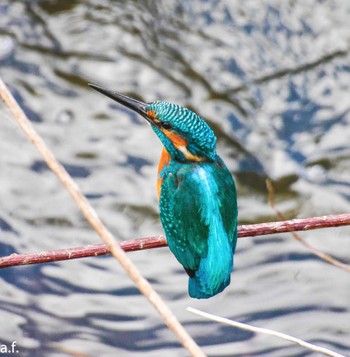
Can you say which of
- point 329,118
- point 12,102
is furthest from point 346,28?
point 12,102

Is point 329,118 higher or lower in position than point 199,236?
lower

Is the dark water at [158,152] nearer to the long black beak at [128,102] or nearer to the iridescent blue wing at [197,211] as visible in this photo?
the iridescent blue wing at [197,211]

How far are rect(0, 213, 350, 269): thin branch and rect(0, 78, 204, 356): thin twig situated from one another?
67cm

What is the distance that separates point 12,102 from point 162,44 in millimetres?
4740

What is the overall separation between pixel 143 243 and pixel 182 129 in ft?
1.47

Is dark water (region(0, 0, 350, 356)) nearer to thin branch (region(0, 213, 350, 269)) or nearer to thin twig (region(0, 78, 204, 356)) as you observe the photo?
thin branch (region(0, 213, 350, 269))

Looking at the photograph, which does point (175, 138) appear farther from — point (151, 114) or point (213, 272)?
point (213, 272)

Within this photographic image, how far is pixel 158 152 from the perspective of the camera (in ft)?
17.7

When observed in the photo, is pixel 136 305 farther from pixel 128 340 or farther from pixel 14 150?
pixel 14 150

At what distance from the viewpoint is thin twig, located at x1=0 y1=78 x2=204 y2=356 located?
143 centimetres

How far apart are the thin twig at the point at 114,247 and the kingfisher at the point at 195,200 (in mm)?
802

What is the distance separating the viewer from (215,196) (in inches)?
98.2

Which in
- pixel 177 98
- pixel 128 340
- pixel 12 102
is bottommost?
pixel 128 340

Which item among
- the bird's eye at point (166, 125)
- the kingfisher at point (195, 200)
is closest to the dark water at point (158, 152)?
the kingfisher at point (195, 200)
